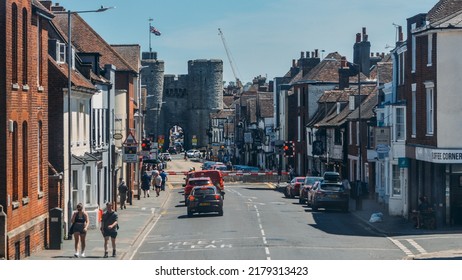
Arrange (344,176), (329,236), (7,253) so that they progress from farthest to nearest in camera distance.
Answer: (344,176)
(329,236)
(7,253)

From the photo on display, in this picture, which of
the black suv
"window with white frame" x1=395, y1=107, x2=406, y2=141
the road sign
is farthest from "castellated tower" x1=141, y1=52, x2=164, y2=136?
"window with white frame" x1=395, y1=107, x2=406, y2=141

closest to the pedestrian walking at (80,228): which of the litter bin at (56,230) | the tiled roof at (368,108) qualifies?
the litter bin at (56,230)

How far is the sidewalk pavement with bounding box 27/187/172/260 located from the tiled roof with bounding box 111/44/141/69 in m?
14.7

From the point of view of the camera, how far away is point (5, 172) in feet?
92.5

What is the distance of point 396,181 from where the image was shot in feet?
167

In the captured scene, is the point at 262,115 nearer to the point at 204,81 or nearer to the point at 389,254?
the point at 204,81

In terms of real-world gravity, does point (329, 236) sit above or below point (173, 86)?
below

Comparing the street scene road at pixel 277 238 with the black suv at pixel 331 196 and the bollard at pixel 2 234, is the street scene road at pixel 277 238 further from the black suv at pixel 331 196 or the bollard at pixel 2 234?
the bollard at pixel 2 234

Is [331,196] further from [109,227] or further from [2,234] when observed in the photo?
[2,234]

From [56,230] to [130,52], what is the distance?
43.7 m

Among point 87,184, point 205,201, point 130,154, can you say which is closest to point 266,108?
point 130,154

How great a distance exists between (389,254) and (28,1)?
45.4 feet

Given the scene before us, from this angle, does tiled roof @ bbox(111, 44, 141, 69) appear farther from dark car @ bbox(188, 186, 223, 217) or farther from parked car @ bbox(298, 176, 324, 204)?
dark car @ bbox(188, 186, 223, 217)
